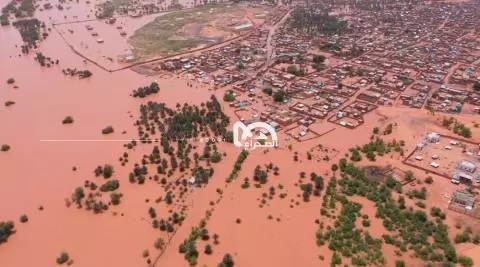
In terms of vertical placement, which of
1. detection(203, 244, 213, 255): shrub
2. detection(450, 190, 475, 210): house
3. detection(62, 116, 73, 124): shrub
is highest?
detection(62, 116, 73, 124): shrub

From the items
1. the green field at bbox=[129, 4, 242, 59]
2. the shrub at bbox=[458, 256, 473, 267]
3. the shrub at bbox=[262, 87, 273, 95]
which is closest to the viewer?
the shrub at bbox=[458, 256, 473, 267]

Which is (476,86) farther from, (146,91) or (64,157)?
(64,157)

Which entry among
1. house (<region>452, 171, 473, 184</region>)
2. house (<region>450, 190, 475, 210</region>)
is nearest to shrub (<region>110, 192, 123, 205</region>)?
house (<region>450, 190, 475, 210</region>)

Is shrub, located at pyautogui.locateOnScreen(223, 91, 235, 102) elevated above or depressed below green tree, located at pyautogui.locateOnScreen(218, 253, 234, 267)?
above

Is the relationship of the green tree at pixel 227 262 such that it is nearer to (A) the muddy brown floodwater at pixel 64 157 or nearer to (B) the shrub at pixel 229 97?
(A) the muddy brown floodwater at pixel 64 157

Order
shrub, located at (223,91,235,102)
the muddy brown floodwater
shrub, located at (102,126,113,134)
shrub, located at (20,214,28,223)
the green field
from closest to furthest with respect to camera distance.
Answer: the muddy brown floodwater < shrub, located at (20,214,28,223) < shrub, located at (102,126,113,134) < shrub, located at (223,91,235,102) < the green field

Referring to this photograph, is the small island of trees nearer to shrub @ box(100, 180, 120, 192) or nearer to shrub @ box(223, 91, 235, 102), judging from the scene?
shrub @ box(223, 91, 235, 102)

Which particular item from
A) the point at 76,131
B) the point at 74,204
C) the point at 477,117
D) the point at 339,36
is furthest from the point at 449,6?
the point at 74,204

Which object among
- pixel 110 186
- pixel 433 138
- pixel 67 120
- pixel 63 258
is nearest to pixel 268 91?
pixel 433 138

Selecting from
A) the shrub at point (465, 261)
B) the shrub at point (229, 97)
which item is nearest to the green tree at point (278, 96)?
the shrub at point (229, 97)
